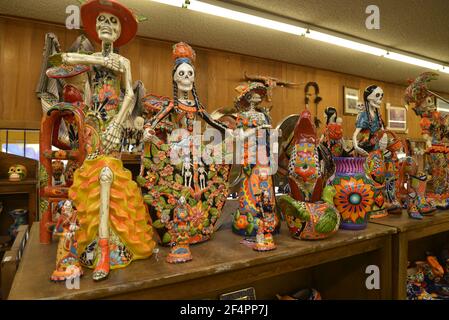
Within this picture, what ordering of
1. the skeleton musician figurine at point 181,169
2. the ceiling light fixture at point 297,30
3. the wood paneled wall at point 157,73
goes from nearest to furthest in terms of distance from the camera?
1. the skeleton musician figurine at point 181,169
2. the ceiling light fixture at point 297,30
3. the wood paneled wall at point 157,73

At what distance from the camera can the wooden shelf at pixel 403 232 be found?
121 cm

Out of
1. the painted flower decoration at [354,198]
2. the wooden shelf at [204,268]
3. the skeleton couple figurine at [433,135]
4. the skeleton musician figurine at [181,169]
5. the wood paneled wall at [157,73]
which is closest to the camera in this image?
the wooden shelf at [204,268]

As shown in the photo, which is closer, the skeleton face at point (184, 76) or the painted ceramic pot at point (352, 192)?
the skeleton face at point (184, 76)

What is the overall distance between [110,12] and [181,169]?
49 centimetres

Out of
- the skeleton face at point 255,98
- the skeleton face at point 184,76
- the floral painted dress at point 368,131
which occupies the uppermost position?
the skeleton face at point 184,76

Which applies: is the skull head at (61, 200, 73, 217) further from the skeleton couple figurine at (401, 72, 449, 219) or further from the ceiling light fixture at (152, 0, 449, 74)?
the ceiling light fixture at (152, 0, 449, 74)

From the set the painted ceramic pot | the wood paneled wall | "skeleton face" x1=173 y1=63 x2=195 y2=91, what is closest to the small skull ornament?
the wood paneled wall

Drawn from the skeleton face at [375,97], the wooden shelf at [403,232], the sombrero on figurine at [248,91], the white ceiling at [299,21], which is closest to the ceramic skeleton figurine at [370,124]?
the skeleton face at [375,97]

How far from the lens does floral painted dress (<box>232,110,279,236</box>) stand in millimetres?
1081

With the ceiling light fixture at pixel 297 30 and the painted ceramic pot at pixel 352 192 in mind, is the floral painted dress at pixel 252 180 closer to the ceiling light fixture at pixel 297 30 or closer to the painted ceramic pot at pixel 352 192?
the painted ceramic pot at pixel 352 192

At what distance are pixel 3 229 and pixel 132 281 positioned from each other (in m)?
2.15

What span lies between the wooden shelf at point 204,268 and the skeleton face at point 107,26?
63 cm

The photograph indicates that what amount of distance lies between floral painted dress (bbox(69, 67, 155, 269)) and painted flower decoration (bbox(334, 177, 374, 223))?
0.72 meters
